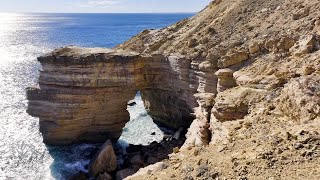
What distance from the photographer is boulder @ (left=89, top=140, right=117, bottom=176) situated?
32.2 m

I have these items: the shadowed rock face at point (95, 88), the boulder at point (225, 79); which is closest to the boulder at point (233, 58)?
the boulder at point (225, 79)

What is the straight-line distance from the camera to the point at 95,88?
3666 centimetres

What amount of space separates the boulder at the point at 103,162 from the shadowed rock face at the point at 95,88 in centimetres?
529

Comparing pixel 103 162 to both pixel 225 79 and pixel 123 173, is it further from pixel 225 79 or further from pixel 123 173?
pixel 225 79

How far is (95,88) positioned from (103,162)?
7.71 m

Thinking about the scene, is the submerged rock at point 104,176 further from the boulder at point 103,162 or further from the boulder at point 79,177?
the boulder at point 79,177

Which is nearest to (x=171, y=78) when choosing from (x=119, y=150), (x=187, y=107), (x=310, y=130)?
(x=187, y=107)

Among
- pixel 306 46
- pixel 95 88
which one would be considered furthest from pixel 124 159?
pixel 306 46

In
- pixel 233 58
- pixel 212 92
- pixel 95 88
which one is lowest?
pixel 212 92

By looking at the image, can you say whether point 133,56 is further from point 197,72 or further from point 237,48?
point 237,48

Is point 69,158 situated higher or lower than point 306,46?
lower

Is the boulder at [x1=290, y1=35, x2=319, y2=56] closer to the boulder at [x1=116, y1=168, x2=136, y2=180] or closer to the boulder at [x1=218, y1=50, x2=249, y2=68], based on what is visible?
the boulder at [x1=218, y1=50, x2=249, y2=68]

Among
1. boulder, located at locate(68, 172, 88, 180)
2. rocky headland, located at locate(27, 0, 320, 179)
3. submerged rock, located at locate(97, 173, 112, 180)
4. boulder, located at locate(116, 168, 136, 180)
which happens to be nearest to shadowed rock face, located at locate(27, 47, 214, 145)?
rocky headland, located at locate(27, 0, 320, 179)

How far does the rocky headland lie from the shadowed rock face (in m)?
0.10
